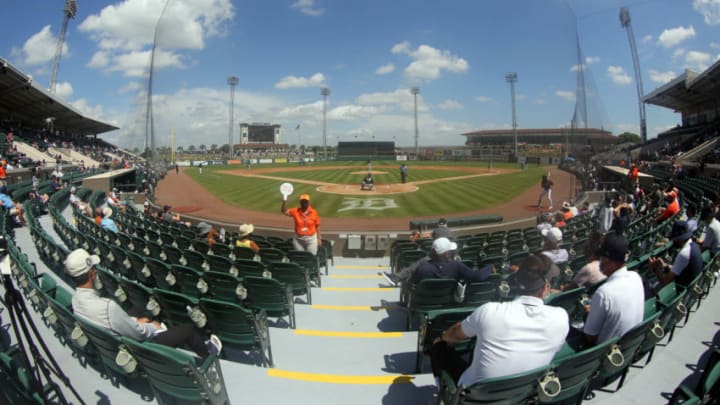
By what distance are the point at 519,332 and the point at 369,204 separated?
21.4 meters

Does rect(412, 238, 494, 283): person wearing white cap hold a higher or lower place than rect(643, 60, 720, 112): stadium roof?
lower

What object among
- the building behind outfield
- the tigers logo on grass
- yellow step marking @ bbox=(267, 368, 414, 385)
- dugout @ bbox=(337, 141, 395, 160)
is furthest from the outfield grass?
dugout @ bbox=(337, 141, 395, 160)

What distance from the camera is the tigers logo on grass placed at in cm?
2294

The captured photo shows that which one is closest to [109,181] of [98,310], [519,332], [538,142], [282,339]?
[282,339]

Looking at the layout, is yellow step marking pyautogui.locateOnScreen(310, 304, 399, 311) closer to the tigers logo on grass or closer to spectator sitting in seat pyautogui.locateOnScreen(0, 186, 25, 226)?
spectator sitting in seat pyautogui.locateOnScreen(0, 186, 25, 226)

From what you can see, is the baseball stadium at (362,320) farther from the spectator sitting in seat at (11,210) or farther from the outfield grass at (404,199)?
the outfield grass at (404,199)

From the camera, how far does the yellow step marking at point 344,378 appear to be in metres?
3.92

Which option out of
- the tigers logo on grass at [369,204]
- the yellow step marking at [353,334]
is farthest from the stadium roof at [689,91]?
the yellow step marking at [353,334]

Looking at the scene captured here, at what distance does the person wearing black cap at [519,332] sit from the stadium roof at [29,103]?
36.1 m

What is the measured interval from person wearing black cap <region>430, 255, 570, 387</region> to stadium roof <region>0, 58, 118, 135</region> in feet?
118

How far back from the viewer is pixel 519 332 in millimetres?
2830

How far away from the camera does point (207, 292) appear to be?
5586 mm

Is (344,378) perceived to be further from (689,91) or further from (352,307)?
(689,91)

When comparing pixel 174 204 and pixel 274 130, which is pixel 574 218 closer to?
pixel 174 204
